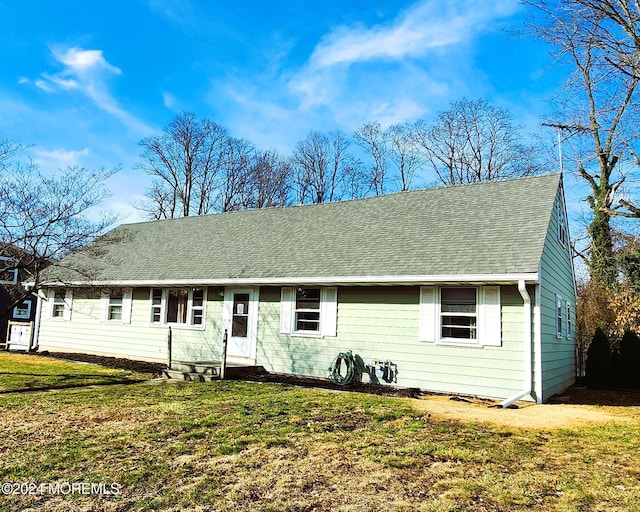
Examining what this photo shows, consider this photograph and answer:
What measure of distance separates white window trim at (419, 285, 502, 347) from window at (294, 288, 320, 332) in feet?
9.36

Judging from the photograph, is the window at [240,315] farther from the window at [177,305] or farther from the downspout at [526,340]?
the downspout at [526,340]

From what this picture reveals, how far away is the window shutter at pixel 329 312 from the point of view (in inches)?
473

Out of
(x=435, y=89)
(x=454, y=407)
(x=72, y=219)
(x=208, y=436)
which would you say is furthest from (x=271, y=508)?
Answer: (x=435, y=89)

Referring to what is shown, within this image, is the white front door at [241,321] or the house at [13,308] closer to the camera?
the house at [13,308]

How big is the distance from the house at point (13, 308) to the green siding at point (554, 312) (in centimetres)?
1161

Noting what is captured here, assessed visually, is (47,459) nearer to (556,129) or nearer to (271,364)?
(271,364)

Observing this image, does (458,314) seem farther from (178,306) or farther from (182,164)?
(182,164)

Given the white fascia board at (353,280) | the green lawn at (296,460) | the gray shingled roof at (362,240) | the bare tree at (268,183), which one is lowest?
the green lawn at (296,460)

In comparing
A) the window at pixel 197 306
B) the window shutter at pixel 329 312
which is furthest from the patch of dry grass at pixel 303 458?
the window at pixel 197 306

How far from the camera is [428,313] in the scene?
10719mm

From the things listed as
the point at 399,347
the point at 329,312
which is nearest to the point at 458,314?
the point at 399,347

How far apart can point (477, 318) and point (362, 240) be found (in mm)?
4057

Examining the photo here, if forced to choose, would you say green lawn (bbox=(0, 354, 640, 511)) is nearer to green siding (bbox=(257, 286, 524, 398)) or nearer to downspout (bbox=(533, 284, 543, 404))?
downspout (bbox=(533, 284, 543, 404))

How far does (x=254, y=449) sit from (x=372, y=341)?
6.05m
